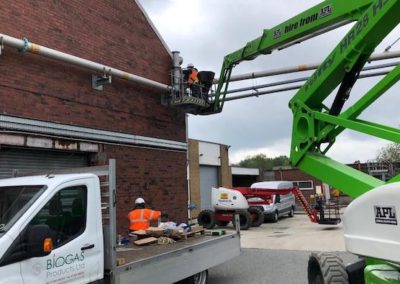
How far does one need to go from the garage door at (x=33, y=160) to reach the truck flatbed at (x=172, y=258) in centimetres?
386

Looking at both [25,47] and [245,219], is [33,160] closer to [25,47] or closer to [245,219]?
[25,47]

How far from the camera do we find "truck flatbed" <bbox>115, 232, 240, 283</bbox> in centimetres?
623

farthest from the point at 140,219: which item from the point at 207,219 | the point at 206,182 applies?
the point at 206,182

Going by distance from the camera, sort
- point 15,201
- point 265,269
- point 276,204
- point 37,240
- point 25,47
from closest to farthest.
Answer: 1. point 37,240
2. point 15,201
3. point 25,47
4. point 265,269
5. point 276,204

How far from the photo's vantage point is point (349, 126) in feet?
19.5

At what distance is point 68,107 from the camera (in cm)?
1170

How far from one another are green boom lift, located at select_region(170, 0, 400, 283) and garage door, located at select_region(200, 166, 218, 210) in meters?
21.3

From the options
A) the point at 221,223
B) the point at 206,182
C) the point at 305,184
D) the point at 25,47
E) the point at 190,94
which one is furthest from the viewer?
the point at 305,184

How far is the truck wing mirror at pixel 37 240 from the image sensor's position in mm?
4645

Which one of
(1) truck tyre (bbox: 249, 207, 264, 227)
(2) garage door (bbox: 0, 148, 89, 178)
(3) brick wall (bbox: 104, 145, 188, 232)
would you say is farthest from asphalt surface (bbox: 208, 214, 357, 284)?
(2) garage door (bbox: 0, 148, 89, 178)

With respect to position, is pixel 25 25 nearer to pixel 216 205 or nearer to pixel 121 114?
pixel 121 114

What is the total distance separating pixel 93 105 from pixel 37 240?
8.14 metres

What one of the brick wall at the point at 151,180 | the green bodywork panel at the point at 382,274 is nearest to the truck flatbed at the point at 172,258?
the green bodywork panel at the point at 382,274

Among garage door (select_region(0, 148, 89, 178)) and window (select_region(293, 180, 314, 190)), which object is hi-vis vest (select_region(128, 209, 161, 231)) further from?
window (select_region(293, 180, 314, 190))
